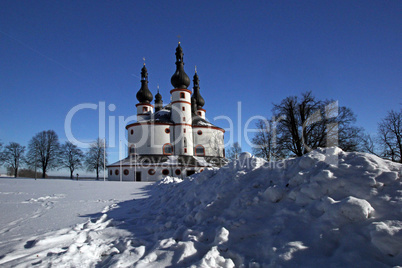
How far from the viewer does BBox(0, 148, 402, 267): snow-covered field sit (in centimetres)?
319

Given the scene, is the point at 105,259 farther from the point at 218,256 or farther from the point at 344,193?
the point at 344,193

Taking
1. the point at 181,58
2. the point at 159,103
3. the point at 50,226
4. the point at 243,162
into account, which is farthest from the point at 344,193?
the point at 159,103

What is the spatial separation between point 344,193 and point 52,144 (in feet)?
156

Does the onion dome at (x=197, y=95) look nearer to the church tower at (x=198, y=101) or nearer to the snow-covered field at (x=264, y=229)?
the church tower at (x=198, y=101)

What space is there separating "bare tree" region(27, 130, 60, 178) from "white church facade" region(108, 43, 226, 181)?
1454 cm

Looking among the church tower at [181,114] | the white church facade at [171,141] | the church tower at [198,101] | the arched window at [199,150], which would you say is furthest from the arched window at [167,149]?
the church tower at [198,101]

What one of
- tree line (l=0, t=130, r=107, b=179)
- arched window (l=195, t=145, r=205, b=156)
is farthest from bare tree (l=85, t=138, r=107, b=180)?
arched window (l=195, t=145, r=205, b=156)

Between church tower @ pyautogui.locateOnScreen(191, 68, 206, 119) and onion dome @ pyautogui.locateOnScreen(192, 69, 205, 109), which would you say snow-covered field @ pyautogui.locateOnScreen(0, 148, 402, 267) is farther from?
onion dome @ pyautogui.locateOnScreen(192, 69, 205, 109)

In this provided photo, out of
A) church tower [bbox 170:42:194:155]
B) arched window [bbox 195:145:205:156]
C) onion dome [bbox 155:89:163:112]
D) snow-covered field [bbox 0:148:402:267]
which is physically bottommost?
snow-covered field [bbox 0:148:402:267]

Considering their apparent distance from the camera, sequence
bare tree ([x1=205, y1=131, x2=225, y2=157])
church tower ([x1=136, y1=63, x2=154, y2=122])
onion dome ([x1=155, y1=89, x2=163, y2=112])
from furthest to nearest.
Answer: onion dome ([x1=155, y1=89, x2=163, y2=112]) < church tower ([x1=136, y1=63, x2=154, y2=122]) < bare tree ([x1=205, y1=131, x2=225, y2=157])

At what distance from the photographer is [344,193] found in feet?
12.9

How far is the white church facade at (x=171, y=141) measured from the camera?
31.9 metres

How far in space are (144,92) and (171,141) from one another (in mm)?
10745

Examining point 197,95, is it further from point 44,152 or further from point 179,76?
point 44,152
